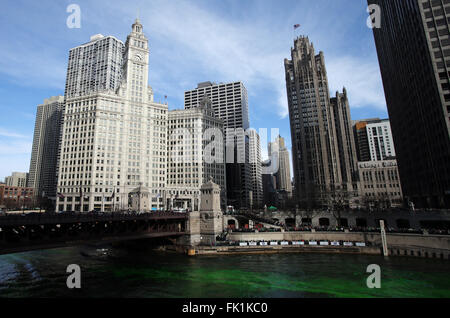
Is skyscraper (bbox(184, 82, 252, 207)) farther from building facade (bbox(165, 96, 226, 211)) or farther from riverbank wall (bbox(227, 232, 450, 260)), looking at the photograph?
riverbank wall (bbox(227, 232, 450, 260))

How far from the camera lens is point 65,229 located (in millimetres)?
35875

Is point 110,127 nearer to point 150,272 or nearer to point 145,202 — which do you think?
point 145,202

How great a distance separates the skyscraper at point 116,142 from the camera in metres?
96.4

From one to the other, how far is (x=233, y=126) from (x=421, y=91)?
11191cm

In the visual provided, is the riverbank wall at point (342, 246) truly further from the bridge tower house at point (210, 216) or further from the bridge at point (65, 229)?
the bridge at point (65, 229)

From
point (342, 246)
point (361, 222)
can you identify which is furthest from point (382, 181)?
point (342, 246)

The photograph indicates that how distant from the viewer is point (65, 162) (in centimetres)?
10175

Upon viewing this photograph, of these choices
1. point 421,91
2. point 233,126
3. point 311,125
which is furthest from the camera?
point 233,126

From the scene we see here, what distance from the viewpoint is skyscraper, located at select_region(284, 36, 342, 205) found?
4993 inches

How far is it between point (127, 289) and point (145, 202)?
44.0 meters

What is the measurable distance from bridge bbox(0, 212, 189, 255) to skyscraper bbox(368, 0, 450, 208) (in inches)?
2966

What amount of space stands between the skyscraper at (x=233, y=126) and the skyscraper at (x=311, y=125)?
41814 millimetres

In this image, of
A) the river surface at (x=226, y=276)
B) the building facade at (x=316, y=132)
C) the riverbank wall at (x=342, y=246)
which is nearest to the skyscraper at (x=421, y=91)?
the riverbank wall at (x=342, y=246)

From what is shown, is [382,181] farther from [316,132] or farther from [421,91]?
[421,91]
